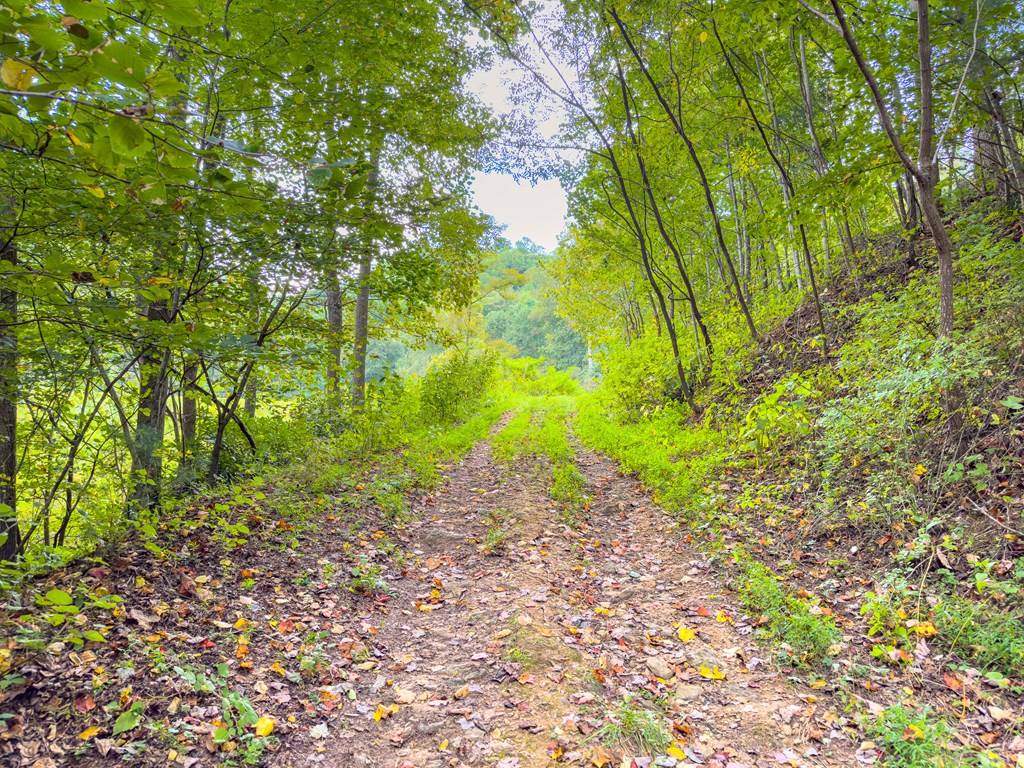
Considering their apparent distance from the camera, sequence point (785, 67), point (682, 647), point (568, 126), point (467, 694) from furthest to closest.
→ point (568, 126)
point (785, 67)
point (682, 647)
point (467, 694)

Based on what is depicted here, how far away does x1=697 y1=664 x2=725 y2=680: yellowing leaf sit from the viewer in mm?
3262

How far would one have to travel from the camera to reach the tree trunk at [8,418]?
3311 mm

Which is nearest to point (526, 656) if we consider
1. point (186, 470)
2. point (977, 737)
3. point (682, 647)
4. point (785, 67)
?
point (682, 647)

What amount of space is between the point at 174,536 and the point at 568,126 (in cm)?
968

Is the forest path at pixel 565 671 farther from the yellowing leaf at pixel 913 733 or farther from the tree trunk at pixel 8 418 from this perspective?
the tree trunk at pixel 8 418

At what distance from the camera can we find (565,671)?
325 cm

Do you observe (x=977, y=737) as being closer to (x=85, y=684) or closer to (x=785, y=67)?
(x=85, y=684)

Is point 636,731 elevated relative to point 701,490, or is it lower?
lower

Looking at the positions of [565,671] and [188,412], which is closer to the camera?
[565,671]

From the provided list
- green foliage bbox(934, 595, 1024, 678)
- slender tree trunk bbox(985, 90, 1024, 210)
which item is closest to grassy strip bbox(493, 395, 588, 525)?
green foliage bbox(934, 595, 1024, 678)

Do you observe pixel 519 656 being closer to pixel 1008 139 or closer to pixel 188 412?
pixel 188 412

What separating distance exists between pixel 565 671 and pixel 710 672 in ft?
3.26

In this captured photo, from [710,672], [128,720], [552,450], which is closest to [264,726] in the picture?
[128,720]

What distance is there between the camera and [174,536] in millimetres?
4062
